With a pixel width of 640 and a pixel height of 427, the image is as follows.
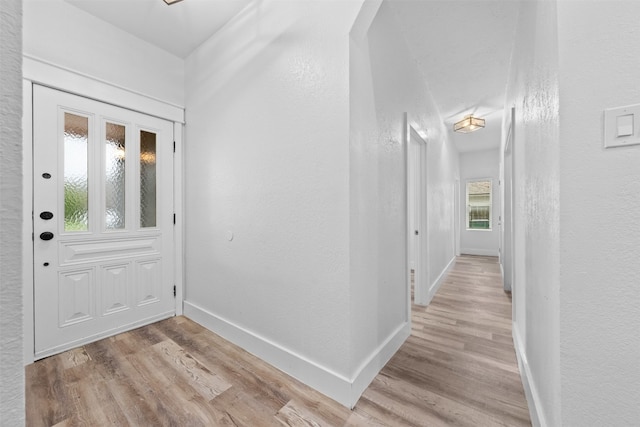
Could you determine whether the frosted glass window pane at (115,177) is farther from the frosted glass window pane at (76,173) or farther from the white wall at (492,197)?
the white wall at (492,197)

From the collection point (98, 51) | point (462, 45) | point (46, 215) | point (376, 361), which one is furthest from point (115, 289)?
point (462, 45)

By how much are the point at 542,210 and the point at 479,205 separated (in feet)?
21.6

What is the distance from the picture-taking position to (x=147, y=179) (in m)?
2.65

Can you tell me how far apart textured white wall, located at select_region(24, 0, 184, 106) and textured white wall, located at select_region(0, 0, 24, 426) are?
2.59 meters

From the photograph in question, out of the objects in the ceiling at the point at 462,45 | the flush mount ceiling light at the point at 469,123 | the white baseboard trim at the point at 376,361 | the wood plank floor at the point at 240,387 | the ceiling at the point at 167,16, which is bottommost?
the wood plank floor at the point at 240,387

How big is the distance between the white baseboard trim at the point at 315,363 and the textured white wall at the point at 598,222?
1.00 m

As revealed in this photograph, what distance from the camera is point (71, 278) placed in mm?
2180

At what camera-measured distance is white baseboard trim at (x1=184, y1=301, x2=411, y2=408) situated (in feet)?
5.10

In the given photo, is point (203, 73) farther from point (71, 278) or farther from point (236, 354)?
point (236, 354)

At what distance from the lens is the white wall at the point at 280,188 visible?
5.20 feet

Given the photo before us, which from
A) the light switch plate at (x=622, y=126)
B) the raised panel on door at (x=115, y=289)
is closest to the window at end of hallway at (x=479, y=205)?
the light switch plate at (x=622, y=126)

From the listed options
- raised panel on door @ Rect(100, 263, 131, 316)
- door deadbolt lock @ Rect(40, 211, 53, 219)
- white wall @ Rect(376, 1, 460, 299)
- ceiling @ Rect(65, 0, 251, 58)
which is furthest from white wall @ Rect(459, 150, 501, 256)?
door deadbolt lock @ Rect(40, 211, 53, 219)

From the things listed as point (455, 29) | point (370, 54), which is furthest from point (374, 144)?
point (455, 29)

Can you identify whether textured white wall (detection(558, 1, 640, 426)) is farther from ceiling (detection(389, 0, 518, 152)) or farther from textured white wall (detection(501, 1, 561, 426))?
ceiling (detection(389, 0, 518, 152))
